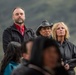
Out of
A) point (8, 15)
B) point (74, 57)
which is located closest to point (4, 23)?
point (8, 15)

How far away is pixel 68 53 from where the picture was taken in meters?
8.53

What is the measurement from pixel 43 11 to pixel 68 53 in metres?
144

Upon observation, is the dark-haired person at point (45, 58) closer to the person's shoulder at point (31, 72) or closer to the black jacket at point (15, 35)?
the person's shoulder at point (31, 72)

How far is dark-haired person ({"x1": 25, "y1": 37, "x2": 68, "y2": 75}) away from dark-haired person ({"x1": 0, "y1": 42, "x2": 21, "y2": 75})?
2509mm

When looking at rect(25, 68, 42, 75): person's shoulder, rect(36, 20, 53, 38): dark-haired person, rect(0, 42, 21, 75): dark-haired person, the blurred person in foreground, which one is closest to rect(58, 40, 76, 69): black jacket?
the blurred person in foreground

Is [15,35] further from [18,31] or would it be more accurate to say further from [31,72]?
[31,72]

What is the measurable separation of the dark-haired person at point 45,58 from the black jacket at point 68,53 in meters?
4.32

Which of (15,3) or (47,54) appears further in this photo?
(15,3)

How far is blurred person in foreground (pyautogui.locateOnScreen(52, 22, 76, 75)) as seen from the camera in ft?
27.8

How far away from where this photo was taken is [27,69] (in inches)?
166

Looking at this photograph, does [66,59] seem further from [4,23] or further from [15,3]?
[15,3]

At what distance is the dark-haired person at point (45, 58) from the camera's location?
13.3ft

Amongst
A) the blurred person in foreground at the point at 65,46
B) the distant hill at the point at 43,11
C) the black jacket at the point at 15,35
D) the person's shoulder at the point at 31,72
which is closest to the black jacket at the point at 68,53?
the blurred person in foreground at the point at 65,46

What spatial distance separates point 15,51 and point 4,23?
13072cm
